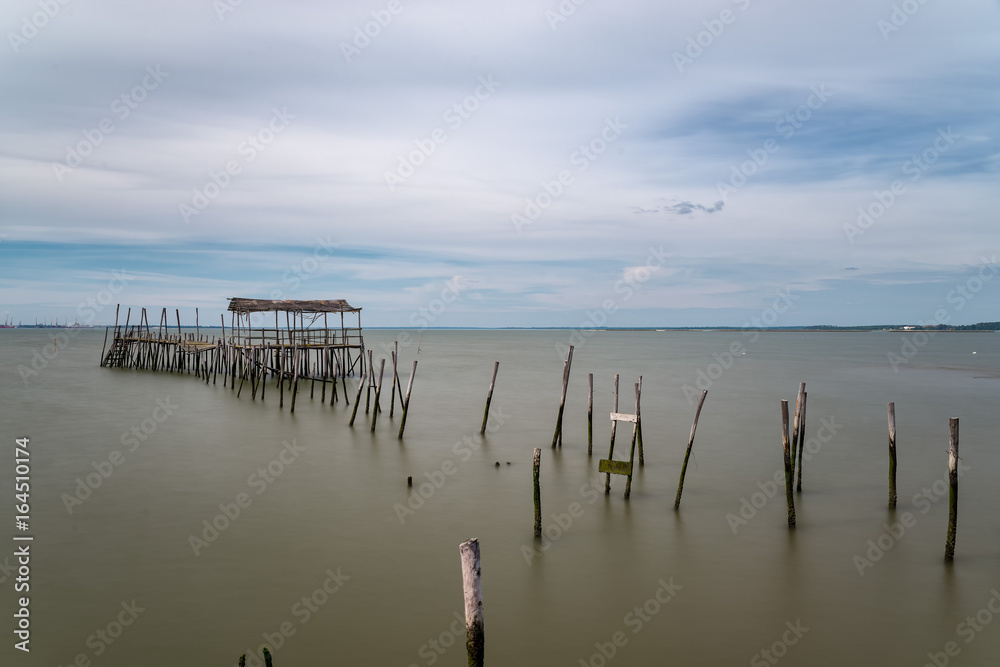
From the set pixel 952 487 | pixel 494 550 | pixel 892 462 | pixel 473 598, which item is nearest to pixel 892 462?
pixel 892 462

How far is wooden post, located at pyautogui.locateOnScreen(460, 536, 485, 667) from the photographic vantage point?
5.22m

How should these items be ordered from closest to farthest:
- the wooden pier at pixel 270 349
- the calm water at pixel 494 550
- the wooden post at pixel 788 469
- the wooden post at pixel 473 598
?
the wooden post at pixel 473 598
the calm water at pixel 494 550
the wooden post at pixel 788 469
the wooden pier at pixel 270 349

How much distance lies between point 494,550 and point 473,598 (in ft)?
14.0

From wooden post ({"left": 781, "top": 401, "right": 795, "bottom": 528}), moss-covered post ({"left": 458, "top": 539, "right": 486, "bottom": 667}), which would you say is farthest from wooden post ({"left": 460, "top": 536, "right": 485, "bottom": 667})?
wooden post ({"left": 781, "top": 401, "right": 795, "bottom": 528})

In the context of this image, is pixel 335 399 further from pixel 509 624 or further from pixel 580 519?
pixel 509 624

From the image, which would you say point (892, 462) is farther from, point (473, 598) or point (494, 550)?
point (473, 598)

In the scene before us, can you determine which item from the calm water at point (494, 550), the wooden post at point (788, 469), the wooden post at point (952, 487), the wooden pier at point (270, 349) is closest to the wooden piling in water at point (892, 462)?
the calm water at point (494, 550)

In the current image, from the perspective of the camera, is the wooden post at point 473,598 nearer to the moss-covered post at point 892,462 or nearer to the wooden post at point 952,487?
the wooden post at point 952,487

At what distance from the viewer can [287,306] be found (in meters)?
30.5

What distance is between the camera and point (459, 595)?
8016mm

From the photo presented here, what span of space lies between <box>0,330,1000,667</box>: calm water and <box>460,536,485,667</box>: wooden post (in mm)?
1437

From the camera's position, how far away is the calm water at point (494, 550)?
6988mm

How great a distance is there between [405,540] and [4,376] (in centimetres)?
3518

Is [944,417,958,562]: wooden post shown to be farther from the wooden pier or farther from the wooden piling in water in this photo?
the wooden pier
